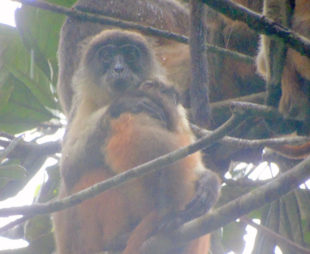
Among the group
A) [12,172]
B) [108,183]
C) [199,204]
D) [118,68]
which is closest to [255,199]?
[108,183]

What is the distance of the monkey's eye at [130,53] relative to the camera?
5.07 metres

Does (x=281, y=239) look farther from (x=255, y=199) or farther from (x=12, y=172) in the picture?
(x=12, y=172)

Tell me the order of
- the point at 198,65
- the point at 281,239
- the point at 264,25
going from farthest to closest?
the point at 281,239 → the point at 198,65 → the point at 264,25

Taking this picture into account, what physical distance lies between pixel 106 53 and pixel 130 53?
21 centimetres

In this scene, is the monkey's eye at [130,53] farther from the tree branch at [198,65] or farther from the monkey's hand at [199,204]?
the tree branch at [198,65]

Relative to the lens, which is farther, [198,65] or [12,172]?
[12,172]

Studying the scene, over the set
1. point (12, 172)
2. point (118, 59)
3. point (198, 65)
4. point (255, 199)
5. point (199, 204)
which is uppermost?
point (118, 59)

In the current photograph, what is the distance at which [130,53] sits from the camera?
200 inches

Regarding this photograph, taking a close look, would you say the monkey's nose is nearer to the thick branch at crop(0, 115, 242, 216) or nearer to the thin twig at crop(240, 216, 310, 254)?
the thin twig at crop(240, 216, 310, 254)

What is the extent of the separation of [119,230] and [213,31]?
190cm

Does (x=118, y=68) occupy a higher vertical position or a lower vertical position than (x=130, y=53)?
lower

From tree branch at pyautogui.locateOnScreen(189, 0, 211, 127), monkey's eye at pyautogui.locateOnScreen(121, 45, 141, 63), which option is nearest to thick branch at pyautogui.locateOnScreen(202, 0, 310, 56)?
tree branch at pyautogui.locateOnScreen(189, 0, 211, 127)

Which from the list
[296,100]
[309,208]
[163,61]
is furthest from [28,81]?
[296,100]

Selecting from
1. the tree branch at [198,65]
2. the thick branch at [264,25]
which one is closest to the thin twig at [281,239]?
the tree branch at [198,65]
